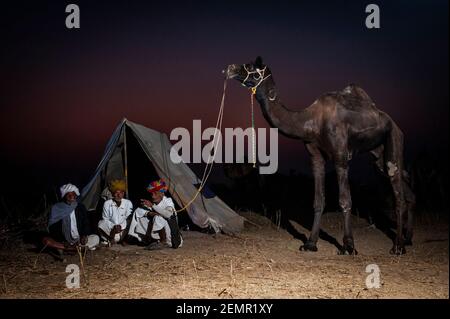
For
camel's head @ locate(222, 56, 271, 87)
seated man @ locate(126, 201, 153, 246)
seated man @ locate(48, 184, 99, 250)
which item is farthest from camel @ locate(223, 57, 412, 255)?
seated man @ locate(48, 184, 99, 250)

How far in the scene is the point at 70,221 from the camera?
7305 mm

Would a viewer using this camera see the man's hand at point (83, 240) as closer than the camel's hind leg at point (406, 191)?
Yes

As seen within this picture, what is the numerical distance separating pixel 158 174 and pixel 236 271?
338 cm

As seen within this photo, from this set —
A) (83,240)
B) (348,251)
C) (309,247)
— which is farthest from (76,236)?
(348,251)

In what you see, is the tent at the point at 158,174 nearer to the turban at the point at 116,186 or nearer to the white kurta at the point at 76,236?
the turban at the point at 116,186

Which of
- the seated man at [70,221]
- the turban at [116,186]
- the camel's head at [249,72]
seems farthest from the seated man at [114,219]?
the camel's head at [249,72]

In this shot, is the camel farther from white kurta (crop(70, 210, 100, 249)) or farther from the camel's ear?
white kurta (crop(70, 210, 100, 249))

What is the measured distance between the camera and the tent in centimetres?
862

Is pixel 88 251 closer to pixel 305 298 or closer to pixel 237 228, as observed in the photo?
pixel 237 228

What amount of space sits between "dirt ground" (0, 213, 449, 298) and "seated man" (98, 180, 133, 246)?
1.03 feet

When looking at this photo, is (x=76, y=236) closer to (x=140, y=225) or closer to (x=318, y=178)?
(x=140, y=225)

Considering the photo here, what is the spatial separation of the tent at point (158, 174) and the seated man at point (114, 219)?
0.89 metres

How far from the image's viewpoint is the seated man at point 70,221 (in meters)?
7.28

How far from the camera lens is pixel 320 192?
25.2 feet
